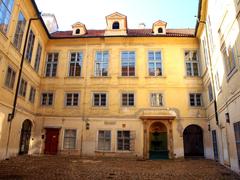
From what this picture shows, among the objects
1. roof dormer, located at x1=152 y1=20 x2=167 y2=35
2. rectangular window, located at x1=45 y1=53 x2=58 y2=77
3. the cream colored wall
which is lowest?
the cream colored wall

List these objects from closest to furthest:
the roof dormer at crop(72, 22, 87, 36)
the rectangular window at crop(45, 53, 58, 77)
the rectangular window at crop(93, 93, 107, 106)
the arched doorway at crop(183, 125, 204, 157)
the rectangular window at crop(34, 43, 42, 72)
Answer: the rectangular window at crop(34, 43, 42, 72)
the rectangular window at crop(93, 93, 107, 106)
the arched doorway at crop(183, 125, 204, 157)
the rectangular window at crop(45, 53, 58, 77)
the roof dormer at crop(72, 22, 87, 36)

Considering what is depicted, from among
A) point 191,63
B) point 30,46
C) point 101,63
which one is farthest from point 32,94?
point 191,63

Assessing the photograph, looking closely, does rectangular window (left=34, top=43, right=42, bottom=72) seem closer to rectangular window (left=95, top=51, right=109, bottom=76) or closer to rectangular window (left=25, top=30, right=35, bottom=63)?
rectangular window (left=25, top=30, right=35, bottom=63)

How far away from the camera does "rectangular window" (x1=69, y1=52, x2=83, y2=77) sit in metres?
20.4

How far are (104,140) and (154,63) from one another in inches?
330

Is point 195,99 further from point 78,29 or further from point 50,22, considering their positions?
point 50,22

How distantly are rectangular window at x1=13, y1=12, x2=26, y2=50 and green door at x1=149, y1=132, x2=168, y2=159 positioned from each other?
12901 mm

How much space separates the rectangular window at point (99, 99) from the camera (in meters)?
19.3

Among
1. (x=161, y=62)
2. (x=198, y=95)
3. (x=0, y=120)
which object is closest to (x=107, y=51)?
(x=161, y=62)

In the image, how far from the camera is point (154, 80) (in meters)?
19.5

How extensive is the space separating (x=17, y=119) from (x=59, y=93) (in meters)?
4.96

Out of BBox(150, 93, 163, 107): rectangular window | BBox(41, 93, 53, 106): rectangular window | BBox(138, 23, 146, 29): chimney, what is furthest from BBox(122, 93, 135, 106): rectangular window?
BBox(138, 23, 146, 29): chimney

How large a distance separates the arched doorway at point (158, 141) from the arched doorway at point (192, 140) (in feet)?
7.51

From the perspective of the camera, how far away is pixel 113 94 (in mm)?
19344
